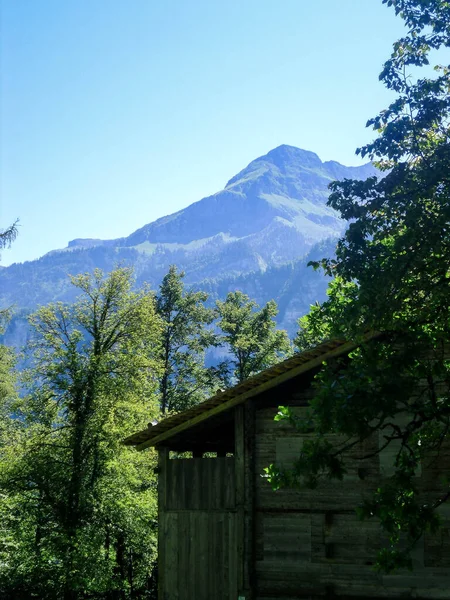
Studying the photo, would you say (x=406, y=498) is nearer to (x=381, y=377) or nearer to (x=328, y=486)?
(x=381, y=377)

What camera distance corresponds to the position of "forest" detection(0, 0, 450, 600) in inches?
394

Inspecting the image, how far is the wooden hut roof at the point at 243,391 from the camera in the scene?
1630 centimetres

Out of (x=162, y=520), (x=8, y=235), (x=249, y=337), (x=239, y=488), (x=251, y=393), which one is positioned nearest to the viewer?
(x=251, y=393)

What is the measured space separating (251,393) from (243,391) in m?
0.19

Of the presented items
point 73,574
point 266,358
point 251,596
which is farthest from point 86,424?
point 266,358

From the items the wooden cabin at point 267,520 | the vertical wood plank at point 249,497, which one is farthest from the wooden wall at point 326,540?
the vertical wood plank at point 249,497

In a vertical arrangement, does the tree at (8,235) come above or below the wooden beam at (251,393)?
above

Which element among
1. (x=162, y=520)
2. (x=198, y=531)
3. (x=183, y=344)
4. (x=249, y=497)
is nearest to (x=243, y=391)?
(x=249, y=497)

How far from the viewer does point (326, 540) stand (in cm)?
1686

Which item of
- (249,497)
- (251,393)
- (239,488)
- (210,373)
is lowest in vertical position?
(249,497)

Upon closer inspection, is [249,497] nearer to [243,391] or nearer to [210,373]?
[243,391]

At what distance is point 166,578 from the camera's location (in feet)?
58.9

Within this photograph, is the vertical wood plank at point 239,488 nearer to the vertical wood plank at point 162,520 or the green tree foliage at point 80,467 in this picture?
the vertical wood plank at point 162,520

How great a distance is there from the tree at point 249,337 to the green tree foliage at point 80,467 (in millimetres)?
12552
